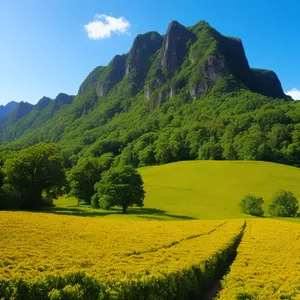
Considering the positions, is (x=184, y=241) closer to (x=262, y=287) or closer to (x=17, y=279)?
(x=262, y=287)

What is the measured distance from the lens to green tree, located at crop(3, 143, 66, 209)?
229ft

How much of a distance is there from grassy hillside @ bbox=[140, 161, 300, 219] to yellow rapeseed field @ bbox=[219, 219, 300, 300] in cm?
4312

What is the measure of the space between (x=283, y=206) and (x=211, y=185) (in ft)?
114

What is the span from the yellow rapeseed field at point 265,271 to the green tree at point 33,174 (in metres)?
50.1

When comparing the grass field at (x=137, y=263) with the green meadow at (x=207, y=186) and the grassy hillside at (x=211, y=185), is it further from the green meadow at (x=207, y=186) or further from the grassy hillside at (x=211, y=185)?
the grassy hillside at (x=211, y=185)

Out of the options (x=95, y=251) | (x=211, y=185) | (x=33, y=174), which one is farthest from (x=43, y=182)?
(x=211, y=185)

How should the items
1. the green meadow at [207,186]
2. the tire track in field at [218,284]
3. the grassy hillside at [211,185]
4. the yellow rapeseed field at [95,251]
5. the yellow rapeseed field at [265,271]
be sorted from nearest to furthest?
the yellow rapeseed field at [265,271]
the yellow rapeseed field at [95,251]
the tire track in field at [218,284]
the green meadow at [207,186]
the grassy hillside at [211,185]

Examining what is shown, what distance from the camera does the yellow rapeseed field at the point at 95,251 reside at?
17.6 metres

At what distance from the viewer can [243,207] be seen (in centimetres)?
8125

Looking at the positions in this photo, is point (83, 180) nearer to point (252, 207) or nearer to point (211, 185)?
point (211, 185)

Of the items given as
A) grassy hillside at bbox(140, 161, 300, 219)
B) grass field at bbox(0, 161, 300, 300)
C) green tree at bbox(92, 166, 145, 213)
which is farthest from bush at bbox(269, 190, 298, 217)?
grass field at bbox(0, 161, 300, 300)

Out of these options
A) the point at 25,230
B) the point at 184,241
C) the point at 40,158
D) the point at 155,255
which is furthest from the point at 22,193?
the point at 155,255

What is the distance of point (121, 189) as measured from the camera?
7194 cm

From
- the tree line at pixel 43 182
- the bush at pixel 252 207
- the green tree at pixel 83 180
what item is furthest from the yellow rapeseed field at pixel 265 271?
the green tree at pixel 83 180
